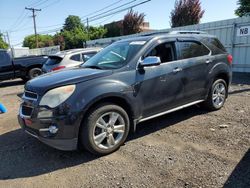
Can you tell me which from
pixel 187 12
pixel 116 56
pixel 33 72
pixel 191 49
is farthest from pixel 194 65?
pixel 187 12

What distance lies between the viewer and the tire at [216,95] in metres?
5.59

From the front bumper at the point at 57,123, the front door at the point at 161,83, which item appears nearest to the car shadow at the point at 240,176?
the front door at the point at 161,83

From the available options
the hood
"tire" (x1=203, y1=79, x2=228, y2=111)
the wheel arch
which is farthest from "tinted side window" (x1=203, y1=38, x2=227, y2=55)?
the hood

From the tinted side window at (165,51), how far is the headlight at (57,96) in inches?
66.5

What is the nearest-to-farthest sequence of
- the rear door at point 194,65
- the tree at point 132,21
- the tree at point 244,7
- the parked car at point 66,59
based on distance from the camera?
the rear door at point 194,65 < the parked car at point 66,59 < the tree at point 244,7 < the tree at point 132,21

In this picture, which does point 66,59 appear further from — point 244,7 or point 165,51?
point 244,7

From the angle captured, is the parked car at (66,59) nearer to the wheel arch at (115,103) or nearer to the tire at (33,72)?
the tire at (33,72)

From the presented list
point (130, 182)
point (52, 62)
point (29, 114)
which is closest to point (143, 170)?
point (130, 182)

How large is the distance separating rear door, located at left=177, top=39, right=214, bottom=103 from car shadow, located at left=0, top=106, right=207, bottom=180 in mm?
776

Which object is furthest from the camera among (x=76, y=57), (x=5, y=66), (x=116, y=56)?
(x=5, y=66)

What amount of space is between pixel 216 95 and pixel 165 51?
186 centimetres

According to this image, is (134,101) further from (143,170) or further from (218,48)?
(218,48)

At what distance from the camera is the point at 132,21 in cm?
3100

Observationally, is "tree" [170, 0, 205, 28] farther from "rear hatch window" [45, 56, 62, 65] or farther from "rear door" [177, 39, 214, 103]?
"rear door" [177, 39, 214, 103]
